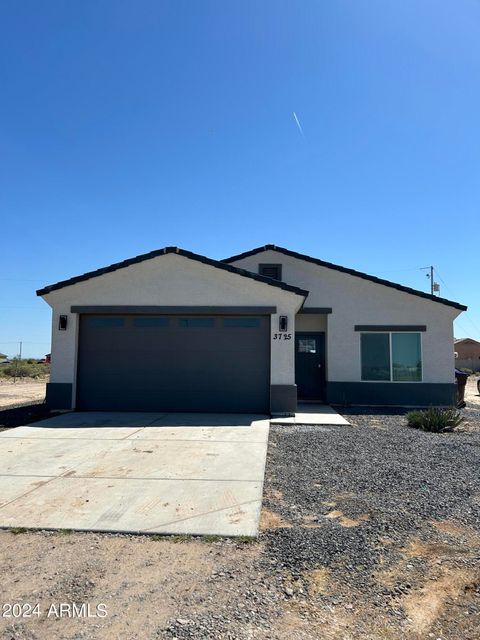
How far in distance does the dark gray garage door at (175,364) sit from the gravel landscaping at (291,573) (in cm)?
599

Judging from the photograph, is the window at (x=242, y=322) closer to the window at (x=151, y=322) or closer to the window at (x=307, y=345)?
the window at (x=151, y=322)

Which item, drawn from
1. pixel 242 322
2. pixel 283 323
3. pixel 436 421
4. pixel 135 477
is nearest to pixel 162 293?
pixel 242 322

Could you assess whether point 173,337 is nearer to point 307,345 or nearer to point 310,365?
point 307,345

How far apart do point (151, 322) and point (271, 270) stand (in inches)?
199

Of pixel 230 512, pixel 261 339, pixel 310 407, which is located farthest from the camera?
pixel 310 407

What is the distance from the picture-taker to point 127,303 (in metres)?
11.6

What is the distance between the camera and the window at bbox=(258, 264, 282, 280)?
1481 centimetres

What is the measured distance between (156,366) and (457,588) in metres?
9.20

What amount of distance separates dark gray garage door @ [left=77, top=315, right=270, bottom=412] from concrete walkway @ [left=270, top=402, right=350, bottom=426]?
987 millimetres

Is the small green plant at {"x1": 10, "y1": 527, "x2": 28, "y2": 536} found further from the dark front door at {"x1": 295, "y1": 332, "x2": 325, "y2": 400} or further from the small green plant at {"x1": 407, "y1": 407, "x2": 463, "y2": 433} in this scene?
the dark front door at {"x1": 295, "y1": 332, "x2": 325, "y2": 400}

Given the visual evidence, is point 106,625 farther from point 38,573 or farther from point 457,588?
point 457,588

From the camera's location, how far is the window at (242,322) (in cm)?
1149

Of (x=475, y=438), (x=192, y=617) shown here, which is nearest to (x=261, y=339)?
(x=475, y=438)

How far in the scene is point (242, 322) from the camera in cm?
1152
